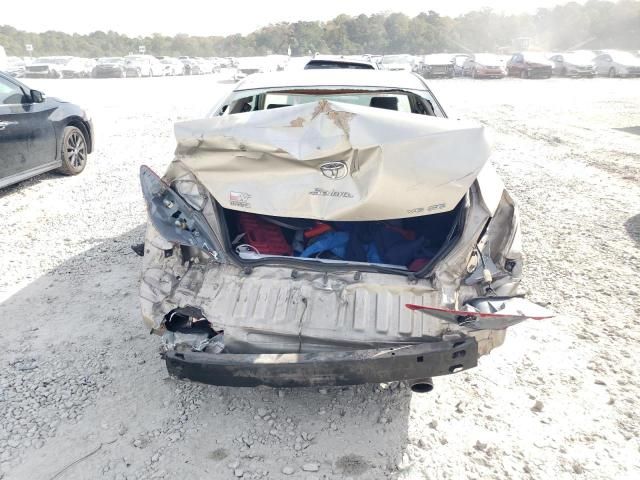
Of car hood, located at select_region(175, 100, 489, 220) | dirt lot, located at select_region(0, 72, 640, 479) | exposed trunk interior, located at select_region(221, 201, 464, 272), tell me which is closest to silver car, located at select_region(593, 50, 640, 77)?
dirt lot, located at select_region(0, 72, 640, 479)

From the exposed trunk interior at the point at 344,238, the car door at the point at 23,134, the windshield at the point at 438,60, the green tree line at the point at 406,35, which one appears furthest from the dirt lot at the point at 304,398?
the green tree line at the point at 406,35

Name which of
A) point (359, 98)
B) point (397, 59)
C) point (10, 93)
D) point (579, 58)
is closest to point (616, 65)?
point (579, 58)

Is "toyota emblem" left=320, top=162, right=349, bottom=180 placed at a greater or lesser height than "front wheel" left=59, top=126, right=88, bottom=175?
greater

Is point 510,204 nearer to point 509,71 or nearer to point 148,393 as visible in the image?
point 148,393

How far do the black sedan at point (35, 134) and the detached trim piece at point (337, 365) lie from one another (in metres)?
5.02

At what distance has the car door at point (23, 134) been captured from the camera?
5.98 meters

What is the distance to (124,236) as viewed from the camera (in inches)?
201

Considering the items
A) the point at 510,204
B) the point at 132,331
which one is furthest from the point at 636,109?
the point at 132,331

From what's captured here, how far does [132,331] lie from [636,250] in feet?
14.5

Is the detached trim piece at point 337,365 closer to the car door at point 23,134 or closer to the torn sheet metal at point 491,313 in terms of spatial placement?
the torn sheet metal at point 491,313

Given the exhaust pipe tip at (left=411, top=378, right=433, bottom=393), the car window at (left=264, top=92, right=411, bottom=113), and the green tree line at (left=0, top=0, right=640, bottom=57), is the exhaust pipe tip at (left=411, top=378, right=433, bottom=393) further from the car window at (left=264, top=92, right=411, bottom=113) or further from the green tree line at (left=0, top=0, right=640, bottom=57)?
the green tree line at (left=0, top=0, right=640, bottom=57)

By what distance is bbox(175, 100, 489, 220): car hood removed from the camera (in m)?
2.55

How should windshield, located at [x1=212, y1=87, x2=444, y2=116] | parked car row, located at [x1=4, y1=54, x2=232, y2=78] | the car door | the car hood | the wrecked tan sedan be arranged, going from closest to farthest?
1. the wrecked tan sedan
2. the car hood
3. windshield, located at [x1=212, y1=87, x2=444, y2=116]
4. the car door
5. parked car row, located at [x1=4, y1=54, x2=232, y2=78]

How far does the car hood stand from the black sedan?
4.42 m
